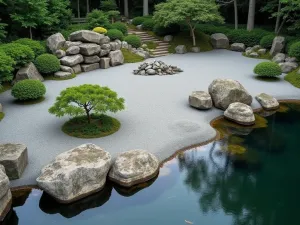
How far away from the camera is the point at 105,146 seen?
9805mm

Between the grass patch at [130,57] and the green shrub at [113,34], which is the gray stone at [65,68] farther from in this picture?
the green shrub at [113,34]

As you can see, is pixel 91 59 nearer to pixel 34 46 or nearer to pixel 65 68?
pixel 65 68

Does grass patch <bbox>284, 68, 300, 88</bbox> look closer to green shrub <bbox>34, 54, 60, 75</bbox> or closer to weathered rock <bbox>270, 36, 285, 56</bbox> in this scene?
weathered rock <bbox>270, 36, 285, 56</bbox>

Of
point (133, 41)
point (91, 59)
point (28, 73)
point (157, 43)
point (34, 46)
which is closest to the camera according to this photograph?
point (28, 73)

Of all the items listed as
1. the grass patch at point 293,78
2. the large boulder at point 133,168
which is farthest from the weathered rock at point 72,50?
the grass patch at point 293,78

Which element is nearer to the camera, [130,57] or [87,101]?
[87,101]

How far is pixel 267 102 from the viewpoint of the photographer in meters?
13.4

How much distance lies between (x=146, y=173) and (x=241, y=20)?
27785 millimetres

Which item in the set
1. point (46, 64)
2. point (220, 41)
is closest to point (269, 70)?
point (220, 41)

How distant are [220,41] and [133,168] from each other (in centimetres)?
1821

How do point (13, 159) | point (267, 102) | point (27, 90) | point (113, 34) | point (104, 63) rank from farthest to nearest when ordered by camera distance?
1. point (113, 34)
2. point (104, 63)
3. point (267, 102)
4. point (27, 90)
5. point (13, 159)

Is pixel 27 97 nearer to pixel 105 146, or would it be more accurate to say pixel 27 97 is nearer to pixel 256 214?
pixel 105 146

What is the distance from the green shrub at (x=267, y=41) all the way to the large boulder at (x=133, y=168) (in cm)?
1621

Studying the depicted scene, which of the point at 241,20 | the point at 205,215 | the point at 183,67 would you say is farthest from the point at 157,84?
the point at 241,20
